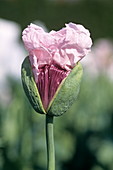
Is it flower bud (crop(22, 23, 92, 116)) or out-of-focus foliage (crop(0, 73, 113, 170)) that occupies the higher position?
flower bud (crop(22, 23, 92, 116))

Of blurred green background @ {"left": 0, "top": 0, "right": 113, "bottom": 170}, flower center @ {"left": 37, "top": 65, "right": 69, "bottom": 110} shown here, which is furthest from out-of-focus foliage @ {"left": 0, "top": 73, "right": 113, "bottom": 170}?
flower center @ {"left": 37, "top": 65, "right": 69, "bottom": 110}

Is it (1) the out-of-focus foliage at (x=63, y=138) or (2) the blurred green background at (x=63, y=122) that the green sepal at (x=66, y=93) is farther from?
(1) the out-of-focus foliage at (x=63, y=138)

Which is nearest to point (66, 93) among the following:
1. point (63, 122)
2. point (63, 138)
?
point (63, 138)

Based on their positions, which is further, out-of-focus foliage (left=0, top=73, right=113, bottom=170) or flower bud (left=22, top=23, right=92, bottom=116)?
out-of-focus foliage (left=0, top=73, right=113, bottom=170)

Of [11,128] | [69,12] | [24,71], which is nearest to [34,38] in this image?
[24,71]

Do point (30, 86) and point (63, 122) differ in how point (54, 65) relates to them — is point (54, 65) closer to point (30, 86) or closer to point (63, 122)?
point (30, 86)

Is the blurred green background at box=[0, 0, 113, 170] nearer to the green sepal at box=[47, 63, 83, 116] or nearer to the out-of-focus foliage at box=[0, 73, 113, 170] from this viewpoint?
the out-of-focus foliage at box=[0, 73, 113, 170]

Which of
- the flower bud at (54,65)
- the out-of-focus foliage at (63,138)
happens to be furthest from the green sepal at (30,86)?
the out-of-focus foliage at (63,138)

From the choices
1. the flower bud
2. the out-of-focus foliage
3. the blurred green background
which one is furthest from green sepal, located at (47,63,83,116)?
the out-of-focus foliage
